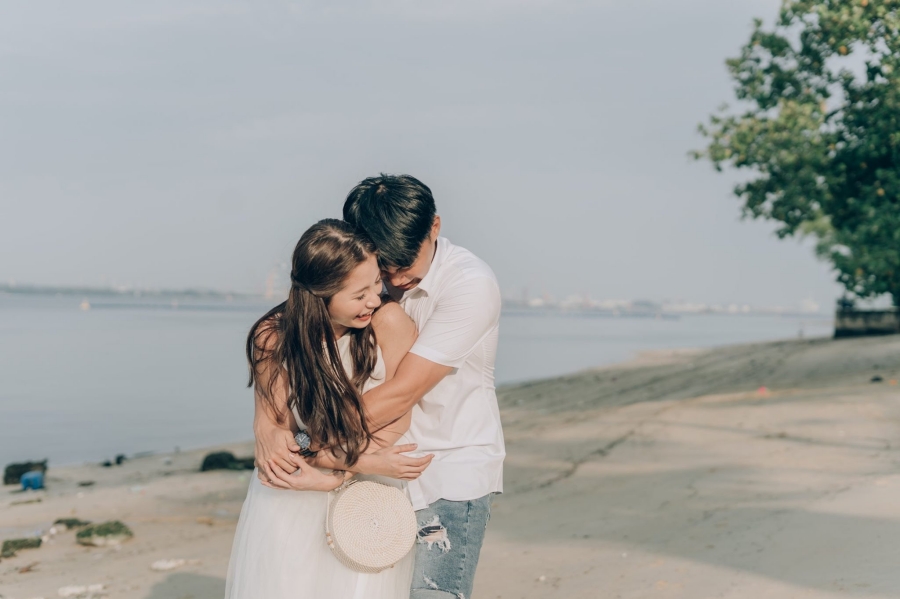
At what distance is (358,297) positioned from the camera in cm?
A: 265

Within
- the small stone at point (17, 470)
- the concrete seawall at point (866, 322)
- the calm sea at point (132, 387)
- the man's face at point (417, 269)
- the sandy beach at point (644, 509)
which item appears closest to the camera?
the man's face at point (417, 269)

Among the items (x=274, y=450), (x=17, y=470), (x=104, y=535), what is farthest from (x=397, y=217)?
(x=17, y=470)

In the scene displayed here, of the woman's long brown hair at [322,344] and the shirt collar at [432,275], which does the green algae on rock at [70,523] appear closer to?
the woman's long brown hair at [322,344]

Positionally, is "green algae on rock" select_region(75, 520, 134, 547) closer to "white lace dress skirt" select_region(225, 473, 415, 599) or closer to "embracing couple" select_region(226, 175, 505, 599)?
"embracing couple" select_region(226, 175, 505, 599)

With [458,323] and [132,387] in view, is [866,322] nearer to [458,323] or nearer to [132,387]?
[132,387]

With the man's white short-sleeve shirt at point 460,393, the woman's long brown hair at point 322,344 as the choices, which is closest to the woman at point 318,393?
the woman's long brown hair at point 322,344

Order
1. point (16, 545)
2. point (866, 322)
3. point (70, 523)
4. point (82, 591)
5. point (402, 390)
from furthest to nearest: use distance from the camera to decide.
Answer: point (866, 322) → point (70, 523) → point (16, 545) → point (82, 591) → point (402, 390)

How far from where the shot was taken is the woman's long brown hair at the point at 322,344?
262cm

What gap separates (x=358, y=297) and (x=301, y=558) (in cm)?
85

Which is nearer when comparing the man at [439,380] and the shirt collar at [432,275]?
the man at [439,380]

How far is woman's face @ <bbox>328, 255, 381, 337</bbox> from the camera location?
8.66ft

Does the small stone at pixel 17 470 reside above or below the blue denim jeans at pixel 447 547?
below

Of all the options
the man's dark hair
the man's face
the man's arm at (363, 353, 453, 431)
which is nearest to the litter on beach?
the man's arm at (363, 353, 453, 431)

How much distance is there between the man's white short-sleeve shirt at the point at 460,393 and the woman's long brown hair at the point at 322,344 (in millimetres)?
246
